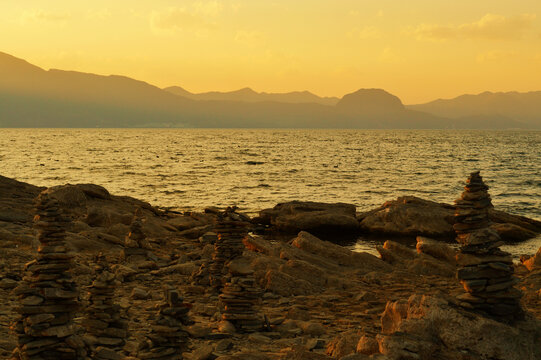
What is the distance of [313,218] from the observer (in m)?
38.3

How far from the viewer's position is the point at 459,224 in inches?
495

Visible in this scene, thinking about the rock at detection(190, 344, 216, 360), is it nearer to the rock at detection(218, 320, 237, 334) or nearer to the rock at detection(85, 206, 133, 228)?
the rock at detection(218, 320, 237, 334)

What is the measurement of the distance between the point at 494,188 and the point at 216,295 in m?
59.1

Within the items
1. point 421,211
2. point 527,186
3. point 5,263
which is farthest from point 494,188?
point 5,263

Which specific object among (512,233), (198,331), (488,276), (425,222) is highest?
(488,276)

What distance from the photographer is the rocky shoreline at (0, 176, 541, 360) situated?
34.0 ft

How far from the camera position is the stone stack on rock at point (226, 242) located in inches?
674

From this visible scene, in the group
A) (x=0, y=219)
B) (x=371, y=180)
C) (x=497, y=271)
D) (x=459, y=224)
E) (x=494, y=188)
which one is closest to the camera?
(x=497, y=271)

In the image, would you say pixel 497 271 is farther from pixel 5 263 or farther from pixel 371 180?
pixel 371 180

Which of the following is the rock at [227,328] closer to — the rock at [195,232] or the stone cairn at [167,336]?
the stone cairn at [167,336]

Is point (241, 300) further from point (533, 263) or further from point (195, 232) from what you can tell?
point (195, 232)

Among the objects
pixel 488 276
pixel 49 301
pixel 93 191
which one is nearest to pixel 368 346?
pixel 488 276

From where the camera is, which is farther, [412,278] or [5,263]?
[412,278]

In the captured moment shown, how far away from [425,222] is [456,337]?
28.1m
